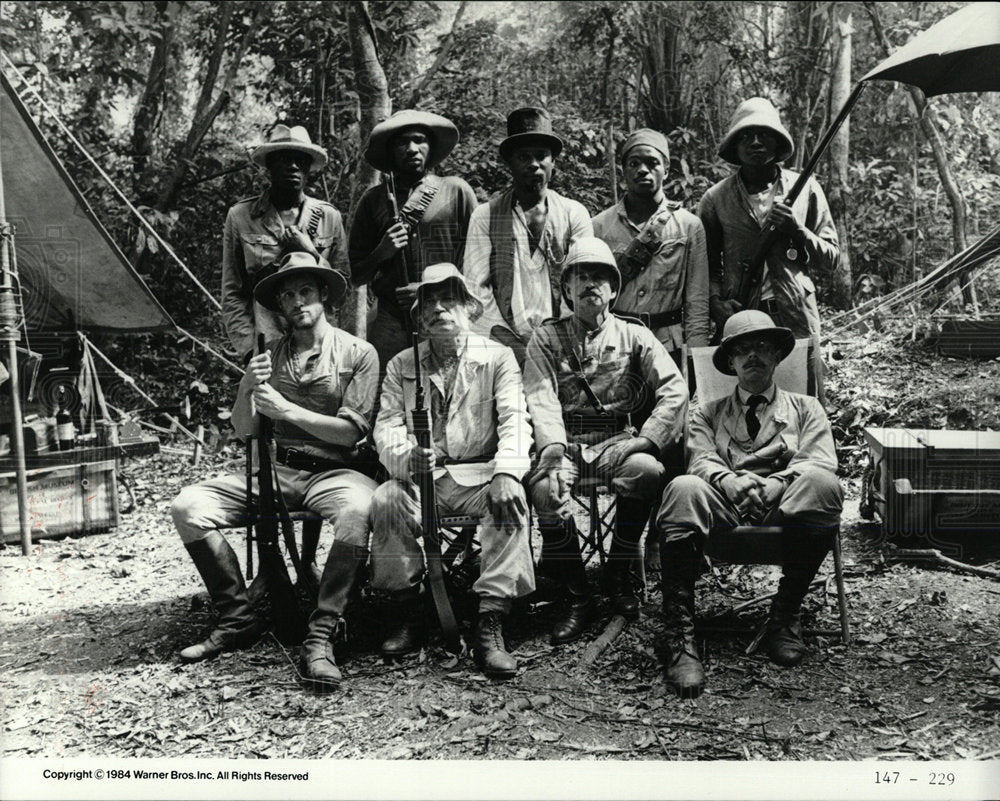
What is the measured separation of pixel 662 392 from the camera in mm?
3863

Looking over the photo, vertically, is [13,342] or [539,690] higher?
[13,342]

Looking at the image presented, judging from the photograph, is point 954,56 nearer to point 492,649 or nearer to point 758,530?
point 758,530

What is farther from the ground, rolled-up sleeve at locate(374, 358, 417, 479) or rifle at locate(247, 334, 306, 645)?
rolled-up sleeve at locate(374, 358, 417, 479)

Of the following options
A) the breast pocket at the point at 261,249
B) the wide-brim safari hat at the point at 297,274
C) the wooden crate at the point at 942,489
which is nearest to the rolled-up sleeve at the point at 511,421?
the wide-brim safari hat at the point at 297,274

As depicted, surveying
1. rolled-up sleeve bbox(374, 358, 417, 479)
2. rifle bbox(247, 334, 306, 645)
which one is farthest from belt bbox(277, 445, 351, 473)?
rolled-up sleeve bbox(374, 358, 417, 479)

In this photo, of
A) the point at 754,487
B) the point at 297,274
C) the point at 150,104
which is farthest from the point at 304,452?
the point at 150,104

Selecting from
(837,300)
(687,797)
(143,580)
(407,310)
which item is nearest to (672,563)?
(687,797)

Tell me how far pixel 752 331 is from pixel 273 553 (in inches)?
86.1

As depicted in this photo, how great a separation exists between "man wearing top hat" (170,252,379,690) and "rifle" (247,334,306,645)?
98 mm

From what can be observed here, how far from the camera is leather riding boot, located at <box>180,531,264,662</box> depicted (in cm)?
367

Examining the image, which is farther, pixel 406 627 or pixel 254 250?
pixel 254 250

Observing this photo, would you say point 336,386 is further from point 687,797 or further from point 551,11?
point 551,11

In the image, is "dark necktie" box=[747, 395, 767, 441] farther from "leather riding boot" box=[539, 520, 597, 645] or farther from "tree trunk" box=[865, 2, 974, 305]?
"tree trunk" box=[865, 2, 974, 305]

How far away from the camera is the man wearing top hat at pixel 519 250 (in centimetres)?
419
